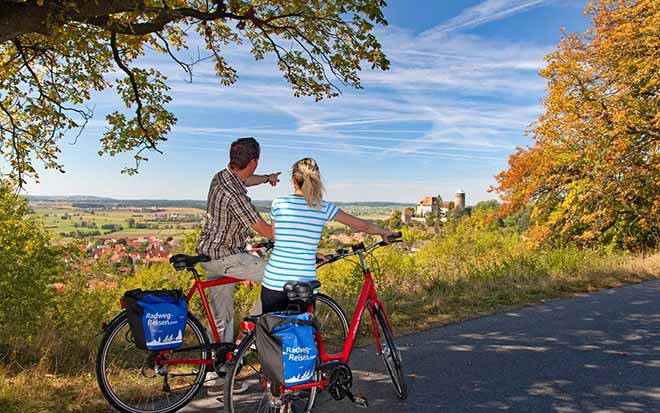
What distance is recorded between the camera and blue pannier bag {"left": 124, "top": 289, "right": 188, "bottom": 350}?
3947 mm

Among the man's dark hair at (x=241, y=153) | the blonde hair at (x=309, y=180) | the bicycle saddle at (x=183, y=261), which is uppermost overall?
the man's dark hair at (x=241, y=153)

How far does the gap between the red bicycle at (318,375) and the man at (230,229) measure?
0.64 metres

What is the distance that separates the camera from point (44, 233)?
17641 mm

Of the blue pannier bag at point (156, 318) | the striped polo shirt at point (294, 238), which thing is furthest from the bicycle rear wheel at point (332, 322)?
the blue pannier bag at point (156, 318)

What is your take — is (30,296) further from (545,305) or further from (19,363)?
(545,305)

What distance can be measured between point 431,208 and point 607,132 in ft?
78.2

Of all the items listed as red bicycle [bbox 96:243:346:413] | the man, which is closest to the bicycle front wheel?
red bicycle [bbox 96:243:346:413]

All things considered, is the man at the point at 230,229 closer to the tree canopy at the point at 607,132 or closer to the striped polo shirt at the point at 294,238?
the striped polo shirt at the point at 294,238

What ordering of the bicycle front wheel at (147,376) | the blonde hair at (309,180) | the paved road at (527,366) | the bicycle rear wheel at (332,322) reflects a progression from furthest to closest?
the bicycle rear wheel at (332,322), the paved road at (527,366), the bicycle front wheel at (147,376), the blonde hair at (309,180)

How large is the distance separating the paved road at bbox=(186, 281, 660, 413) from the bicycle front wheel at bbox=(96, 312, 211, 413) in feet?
0.65

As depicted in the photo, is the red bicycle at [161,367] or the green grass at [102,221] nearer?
the red bicycle at [161,367]

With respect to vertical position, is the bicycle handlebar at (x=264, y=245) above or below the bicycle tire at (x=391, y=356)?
above

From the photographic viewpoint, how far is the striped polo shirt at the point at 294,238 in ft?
12.8

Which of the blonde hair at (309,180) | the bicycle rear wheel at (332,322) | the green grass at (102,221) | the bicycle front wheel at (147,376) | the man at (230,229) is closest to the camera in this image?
the blonde hair at (309,180)
